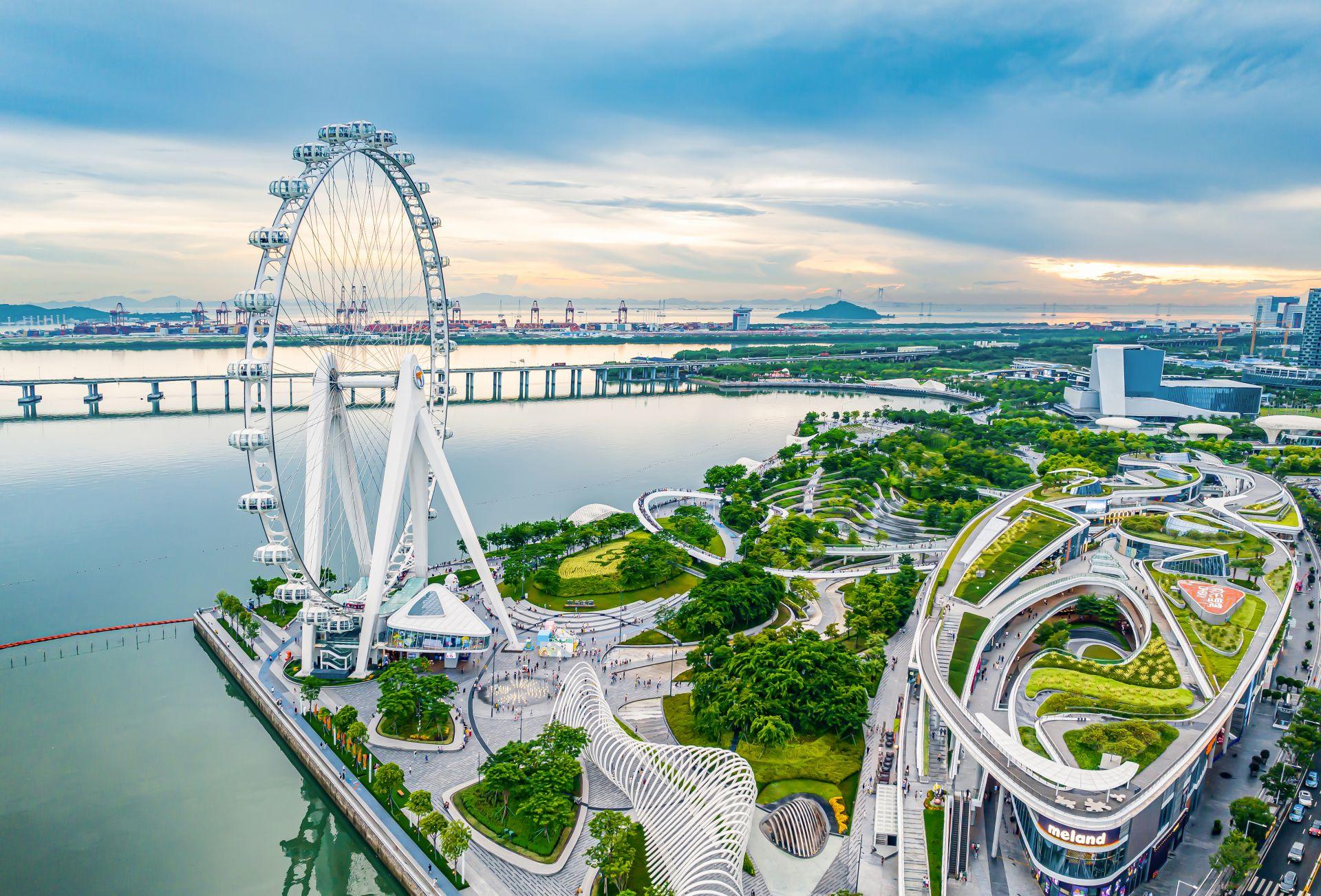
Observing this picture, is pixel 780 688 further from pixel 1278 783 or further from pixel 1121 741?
pixel 1278 783

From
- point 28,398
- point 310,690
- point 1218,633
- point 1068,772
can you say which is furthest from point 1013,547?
point 28,398

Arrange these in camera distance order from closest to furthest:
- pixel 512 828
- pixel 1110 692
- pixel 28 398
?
pixel 512 828 → pixel 1110 692 → pixel 28 398

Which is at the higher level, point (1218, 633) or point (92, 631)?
point (1218, 633)

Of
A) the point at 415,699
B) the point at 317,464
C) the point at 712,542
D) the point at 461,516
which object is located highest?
the point at 317,464

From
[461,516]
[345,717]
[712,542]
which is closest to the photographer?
[345,717]

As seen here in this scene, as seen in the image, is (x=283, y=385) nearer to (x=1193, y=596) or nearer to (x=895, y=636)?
(x=895, y=636)

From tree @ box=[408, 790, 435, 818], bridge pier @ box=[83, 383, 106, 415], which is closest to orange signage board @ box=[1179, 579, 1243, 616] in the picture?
tree @ box=[408, 790, 435, 818]
